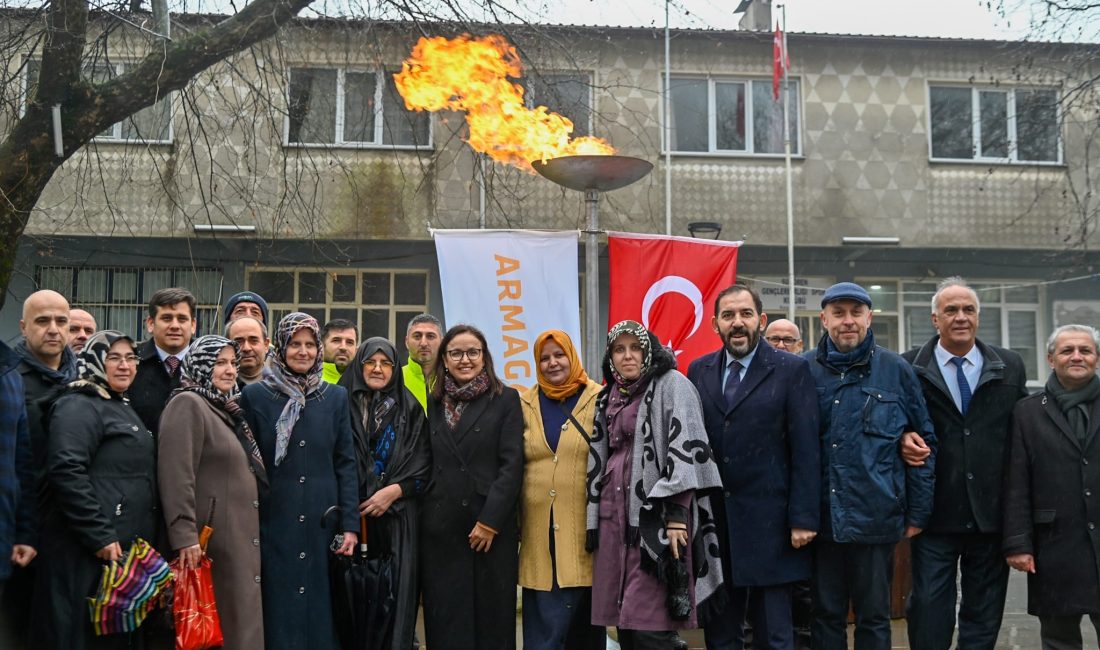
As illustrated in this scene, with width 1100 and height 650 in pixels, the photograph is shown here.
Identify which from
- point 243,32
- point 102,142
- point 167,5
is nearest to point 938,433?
point 243,32

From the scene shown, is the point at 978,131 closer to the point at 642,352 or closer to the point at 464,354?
the point at 642,352

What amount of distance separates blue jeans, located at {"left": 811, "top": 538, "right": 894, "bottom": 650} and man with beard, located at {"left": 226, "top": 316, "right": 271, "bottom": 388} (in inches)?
123

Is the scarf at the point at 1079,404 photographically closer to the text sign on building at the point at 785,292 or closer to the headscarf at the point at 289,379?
the headscarf at the point at 289,379

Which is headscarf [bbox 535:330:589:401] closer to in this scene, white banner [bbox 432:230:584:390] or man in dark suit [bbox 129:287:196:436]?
man in dark suit [bbox 129:287:196:436]

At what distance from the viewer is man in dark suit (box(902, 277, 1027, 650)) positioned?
5.06 metres

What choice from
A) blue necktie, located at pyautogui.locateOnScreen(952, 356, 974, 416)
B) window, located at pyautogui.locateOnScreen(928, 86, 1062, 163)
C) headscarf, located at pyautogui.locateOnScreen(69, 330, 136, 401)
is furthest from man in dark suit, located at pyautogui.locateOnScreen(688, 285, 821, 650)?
window, located at pyautogui.locateOnScreen(928, 86, 1062, 163)

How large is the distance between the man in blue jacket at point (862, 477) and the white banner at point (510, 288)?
11.7 feet

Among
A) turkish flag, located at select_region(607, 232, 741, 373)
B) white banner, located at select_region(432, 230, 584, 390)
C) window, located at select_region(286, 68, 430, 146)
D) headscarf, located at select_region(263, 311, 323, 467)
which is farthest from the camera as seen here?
window, located at select_region(286, 68, 430, 146)

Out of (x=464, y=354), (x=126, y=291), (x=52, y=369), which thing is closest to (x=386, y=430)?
(x=464, y=354)

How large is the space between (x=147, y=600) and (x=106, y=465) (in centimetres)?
64

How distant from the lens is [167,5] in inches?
297

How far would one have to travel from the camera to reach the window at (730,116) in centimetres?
1598

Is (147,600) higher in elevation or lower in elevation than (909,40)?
lower

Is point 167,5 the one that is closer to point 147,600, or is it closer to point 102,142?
point 147,600
